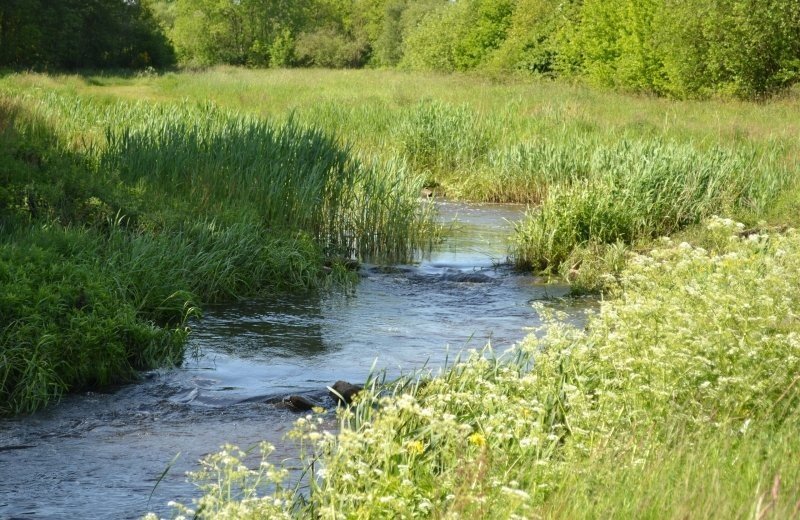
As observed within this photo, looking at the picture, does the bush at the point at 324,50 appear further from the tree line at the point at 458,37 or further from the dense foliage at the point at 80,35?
the dense foliage at the point at 80,35

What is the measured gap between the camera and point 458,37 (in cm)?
5781

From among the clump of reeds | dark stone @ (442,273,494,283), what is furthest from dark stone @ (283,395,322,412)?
the clump of reeds

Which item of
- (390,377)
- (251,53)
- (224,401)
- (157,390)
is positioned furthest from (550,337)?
(251,53)

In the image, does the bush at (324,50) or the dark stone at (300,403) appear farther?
the bush at (324,50)

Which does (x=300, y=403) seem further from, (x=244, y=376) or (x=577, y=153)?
(x=577, y=153)

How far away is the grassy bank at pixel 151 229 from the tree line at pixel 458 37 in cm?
1800

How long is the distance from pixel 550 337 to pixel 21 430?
3322 millimetres

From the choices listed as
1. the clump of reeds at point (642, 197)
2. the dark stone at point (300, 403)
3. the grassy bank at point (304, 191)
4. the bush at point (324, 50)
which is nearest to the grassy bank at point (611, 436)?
the dark stone at point (300, 403)

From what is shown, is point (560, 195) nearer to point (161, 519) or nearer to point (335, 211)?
point (335, 211)

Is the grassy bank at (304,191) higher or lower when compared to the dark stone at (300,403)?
higher

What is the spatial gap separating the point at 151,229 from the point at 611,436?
22.7ft

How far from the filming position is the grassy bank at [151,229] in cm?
727

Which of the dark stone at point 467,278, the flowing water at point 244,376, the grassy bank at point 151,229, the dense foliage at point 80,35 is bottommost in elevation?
the dark stone at point 467,278

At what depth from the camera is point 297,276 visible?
11.0 m
